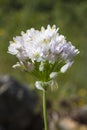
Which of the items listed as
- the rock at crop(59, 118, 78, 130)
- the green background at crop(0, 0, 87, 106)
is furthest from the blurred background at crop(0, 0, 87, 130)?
the rock at crop(59, 118, 78, 130)

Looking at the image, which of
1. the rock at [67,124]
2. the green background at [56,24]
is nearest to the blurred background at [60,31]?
the green background at [56,24]

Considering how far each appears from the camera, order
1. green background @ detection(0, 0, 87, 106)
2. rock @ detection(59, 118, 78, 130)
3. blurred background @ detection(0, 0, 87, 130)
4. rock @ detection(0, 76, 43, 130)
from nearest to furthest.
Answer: rock @ detection(0, 76, 43, 130) < rock @ detection(59, 118, 78, 130) < blurred background @ detection(0, 0, 87, 130) < green background @ detection(0, 0, 87, 106)

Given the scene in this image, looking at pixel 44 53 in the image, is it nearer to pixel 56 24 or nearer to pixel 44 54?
pixel 44 54

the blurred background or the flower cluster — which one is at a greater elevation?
the blurred background

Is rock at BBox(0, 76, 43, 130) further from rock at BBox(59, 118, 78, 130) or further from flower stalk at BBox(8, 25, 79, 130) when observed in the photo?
flower stalk at BBox(8, 25, 79, 130)

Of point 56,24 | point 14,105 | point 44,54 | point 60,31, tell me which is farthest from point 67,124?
point 56,24

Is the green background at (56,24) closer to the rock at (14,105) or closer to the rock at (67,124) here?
the rock at (67,124)
